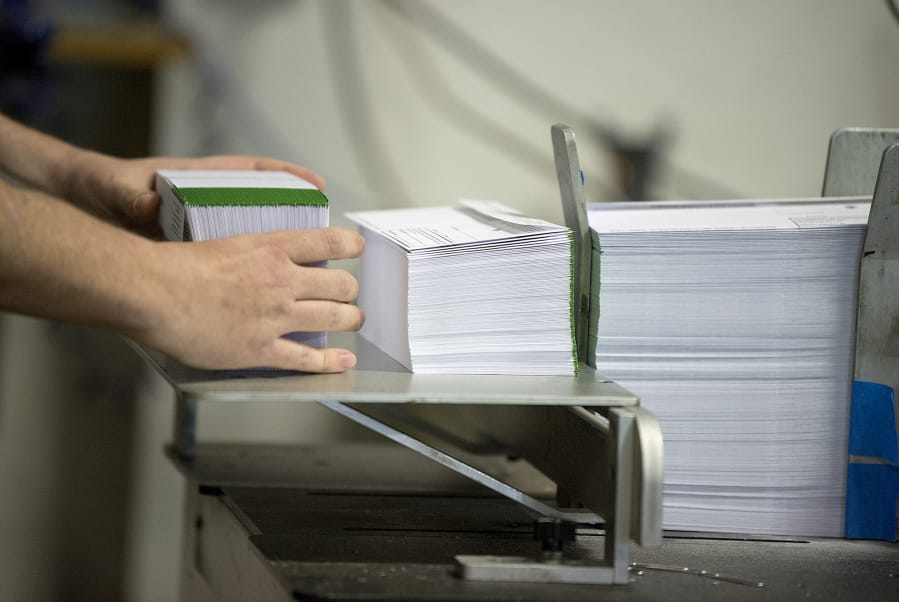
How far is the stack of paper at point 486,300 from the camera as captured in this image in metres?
0.77

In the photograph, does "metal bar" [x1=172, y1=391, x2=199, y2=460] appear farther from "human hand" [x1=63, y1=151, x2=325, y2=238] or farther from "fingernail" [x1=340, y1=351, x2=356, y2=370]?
"fingernail" [x1=340, y1=351, x2=356, y2=370]

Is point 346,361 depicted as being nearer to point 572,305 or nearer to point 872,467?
point 572,305

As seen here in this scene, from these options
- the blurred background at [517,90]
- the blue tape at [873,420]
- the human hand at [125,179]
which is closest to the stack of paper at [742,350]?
the blue tape at [873,420]

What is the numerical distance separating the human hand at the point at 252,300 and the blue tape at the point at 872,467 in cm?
40

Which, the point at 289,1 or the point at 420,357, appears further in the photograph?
the point at 289,1

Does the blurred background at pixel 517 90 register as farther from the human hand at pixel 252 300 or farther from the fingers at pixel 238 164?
the human hand at pixel 252 300

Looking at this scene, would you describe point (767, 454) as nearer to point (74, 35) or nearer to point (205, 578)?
point (205, 578)

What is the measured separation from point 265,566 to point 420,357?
7.4 inches

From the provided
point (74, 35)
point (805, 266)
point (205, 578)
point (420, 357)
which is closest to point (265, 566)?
point (420, 357)

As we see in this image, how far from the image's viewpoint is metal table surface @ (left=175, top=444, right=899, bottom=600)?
69 centimetres

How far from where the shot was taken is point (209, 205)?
761 millimetres

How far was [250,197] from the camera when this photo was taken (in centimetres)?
78

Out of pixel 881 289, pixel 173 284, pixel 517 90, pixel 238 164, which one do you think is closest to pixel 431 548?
pixel 173 284

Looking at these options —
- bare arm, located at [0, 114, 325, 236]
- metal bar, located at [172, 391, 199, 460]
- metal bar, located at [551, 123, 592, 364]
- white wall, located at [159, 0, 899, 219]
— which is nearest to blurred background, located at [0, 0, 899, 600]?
white wall, located at [159, 0, 899, 219]
